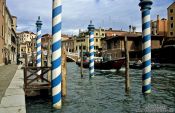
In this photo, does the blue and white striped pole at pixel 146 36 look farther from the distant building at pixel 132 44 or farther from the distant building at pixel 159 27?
the distant building at pixel 159 27

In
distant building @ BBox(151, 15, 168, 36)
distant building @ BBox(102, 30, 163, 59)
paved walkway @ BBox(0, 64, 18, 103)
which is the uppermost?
distant building @ BBox(151, 15, 168, 36)

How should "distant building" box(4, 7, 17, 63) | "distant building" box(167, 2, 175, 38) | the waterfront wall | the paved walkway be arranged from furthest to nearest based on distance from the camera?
1. "distant building" box(167, 2, 175, 38)
2. the waterfront wall
3. "distant building" box(4, 7, 17, 63)
4. the paved walkway

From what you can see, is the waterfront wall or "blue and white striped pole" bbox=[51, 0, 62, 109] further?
the waterfront wall

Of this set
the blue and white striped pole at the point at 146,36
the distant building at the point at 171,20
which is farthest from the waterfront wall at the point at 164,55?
the blue and white striped pole at the point at 146,36

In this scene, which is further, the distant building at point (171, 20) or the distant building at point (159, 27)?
the distant building at point (159, 27)

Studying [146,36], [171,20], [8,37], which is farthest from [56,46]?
[171,20]

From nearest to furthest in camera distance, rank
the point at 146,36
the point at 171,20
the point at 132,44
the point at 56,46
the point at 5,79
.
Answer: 1. the point at 56,46
2. the point at 146,36
3. the point at 5,79
4. the point at 132,44
5. the point at 171,20

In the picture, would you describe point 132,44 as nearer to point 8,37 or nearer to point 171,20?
point 171,20

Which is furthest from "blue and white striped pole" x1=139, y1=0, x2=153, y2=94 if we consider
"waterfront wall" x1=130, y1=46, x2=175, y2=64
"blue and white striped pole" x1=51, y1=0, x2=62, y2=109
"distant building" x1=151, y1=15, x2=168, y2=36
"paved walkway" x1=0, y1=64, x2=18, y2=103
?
"distant building" x1=151, y1=15, x2=168, y2=36

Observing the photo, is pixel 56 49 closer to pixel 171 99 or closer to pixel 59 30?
pixel 59 30

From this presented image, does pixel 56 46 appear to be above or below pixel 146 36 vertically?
below

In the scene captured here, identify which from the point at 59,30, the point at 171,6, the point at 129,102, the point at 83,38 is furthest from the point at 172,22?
the point at 59,30

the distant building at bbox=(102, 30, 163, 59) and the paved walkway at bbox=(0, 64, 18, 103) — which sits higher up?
the distant building at bbox=(102, 30, 163, 59)

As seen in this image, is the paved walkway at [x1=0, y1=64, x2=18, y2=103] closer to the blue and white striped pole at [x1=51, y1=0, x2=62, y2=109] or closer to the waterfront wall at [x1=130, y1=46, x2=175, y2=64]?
the blue and white striped pole at [x1=51, y1=0, x2=62, y2=109]
